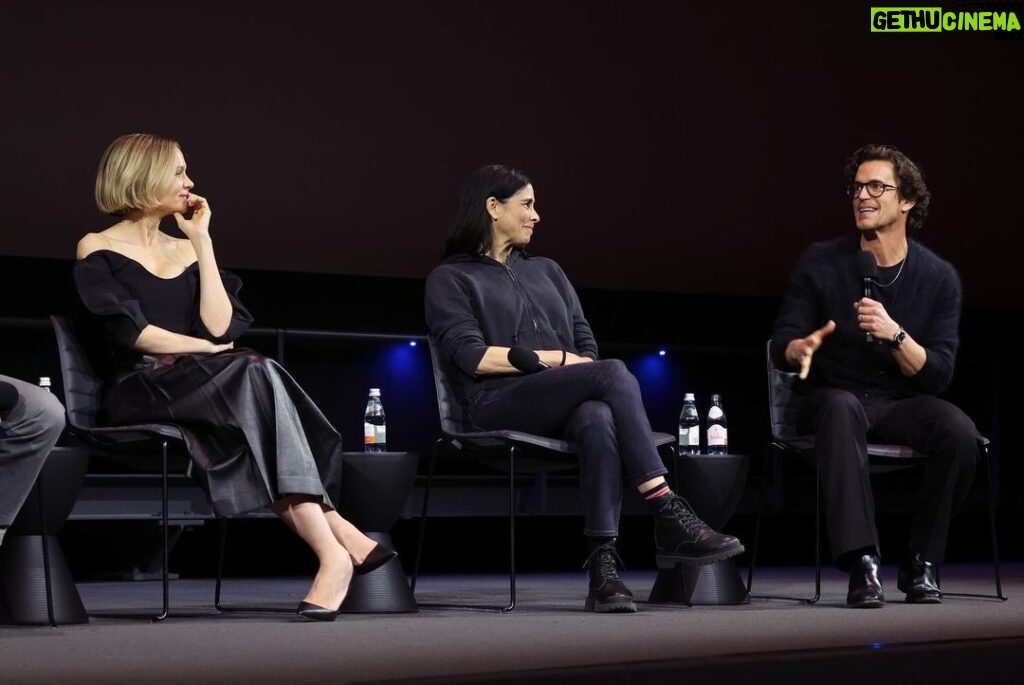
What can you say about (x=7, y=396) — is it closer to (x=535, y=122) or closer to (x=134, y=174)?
(x=134, y=174)

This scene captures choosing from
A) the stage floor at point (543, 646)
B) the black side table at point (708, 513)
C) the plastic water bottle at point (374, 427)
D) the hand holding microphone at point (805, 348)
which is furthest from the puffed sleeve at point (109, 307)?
the hand holding microphone at point (805, 348)

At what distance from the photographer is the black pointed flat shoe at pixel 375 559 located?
3.07 meters

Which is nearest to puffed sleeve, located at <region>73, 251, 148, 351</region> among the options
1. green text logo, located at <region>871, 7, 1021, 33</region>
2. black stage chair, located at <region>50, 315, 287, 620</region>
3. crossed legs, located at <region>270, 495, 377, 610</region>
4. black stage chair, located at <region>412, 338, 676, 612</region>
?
black stage chair, located at <region>50, 315, 287, 620</region>

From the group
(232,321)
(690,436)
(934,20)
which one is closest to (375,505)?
(232,321)

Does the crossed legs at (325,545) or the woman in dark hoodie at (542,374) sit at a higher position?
the woman in dark hoodie at (542,374)

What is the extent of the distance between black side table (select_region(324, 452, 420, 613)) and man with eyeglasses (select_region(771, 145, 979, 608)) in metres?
0.98

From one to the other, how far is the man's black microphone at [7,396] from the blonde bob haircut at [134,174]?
57cm

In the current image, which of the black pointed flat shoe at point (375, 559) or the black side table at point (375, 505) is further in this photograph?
the black side table at point (375, 505)

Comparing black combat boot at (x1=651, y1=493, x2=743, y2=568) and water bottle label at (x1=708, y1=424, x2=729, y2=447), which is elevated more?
water bottle label at (x1=708, y1=424, x2=729, y2=447)

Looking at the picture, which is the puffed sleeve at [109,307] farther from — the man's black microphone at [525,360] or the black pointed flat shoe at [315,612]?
the man's black microphone at [525,360]

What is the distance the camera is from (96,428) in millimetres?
3059

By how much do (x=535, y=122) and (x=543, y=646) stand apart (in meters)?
3.38

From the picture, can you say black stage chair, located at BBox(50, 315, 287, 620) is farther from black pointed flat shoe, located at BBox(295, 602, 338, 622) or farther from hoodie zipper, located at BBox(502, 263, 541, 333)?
hoodie zipper, located at BBox(502, 263, 541, 333)

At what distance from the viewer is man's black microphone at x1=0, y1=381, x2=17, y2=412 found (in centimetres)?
280
